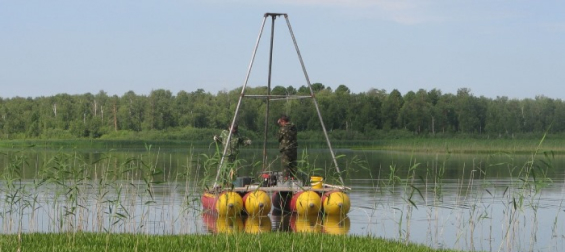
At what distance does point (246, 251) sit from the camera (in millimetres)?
10500

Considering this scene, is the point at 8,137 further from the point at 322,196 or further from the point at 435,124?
the point at 322,196

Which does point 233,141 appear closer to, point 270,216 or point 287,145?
point 287,145

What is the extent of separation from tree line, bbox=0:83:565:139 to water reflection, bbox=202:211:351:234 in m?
60.9

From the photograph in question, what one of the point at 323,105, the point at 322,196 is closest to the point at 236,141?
the point at 322,196

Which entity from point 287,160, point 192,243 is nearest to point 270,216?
point 287,160

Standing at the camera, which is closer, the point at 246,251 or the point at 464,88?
the point at 246,251

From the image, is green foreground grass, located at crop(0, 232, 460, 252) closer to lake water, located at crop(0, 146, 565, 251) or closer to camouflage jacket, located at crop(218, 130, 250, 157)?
lake water, located at crop(0, 146, 565, 251)

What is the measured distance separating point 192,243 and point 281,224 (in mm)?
6004

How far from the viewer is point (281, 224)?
56.4 feet

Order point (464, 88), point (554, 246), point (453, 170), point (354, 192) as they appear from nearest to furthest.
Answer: point (554, 246), point (354, 192), point (453, 170), point (464, 88)

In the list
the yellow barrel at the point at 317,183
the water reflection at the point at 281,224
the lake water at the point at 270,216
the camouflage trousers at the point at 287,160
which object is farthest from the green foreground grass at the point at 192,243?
the camouflage trousers at the point at 287,160

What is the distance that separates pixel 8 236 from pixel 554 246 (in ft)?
28.6

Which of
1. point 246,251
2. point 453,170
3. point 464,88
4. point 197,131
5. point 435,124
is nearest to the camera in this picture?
point 246,251

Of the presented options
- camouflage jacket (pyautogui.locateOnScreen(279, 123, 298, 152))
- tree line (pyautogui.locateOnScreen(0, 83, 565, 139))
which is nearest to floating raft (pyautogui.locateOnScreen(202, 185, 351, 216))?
camouflage jacket (pyautogui.locateOnScreen(279, 123, 298, 152))
